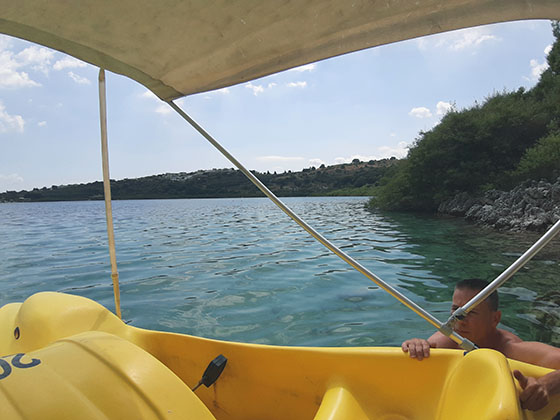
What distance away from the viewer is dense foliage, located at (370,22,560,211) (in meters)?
20.4

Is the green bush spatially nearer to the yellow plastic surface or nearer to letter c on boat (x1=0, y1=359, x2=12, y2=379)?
the yellow plastic surface

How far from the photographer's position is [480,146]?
2186cm

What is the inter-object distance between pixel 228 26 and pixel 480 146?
77.1ft

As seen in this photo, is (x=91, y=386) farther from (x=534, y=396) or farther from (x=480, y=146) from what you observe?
(x=480, y=146)

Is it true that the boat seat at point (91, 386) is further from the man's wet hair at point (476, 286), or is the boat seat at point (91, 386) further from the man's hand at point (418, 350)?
the man's wet hair at point (476, 286)

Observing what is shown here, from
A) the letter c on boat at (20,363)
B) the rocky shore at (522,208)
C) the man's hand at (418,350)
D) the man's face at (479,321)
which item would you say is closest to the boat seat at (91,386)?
the letter c on boat at (20,363)

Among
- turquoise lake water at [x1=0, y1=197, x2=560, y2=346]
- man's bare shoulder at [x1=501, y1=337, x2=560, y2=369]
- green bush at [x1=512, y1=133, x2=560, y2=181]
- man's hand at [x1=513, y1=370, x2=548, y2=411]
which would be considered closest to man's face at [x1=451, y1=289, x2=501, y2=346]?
man's bare shoulder at [x1=501, y1=337, x2=560, y2=369]

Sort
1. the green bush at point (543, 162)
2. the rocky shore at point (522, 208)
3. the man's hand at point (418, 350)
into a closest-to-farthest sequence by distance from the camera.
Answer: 1. the man's hand at point (418, 350)
2. the rocky shore at point (522, 208)
3. the green bush at point (543, 162)

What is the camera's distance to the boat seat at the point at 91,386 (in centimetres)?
85

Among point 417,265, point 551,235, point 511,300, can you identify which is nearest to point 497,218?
point 417,265

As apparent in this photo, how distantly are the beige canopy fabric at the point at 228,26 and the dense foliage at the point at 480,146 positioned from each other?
19.1 m

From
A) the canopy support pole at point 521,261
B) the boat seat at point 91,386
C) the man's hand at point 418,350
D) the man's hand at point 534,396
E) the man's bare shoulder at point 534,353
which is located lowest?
the man's bare shoulder at point 534,353

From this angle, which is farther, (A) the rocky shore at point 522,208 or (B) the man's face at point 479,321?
(A) the rocky shore at point 522,208

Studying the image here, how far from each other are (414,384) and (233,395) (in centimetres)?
86
